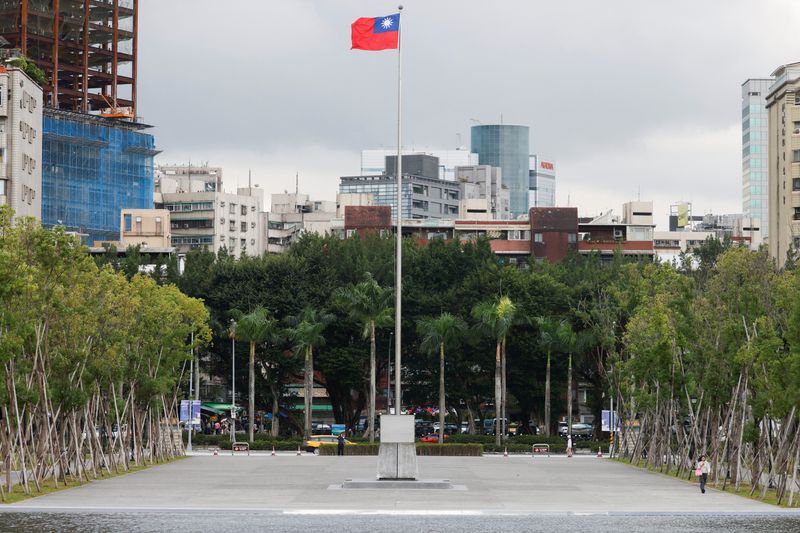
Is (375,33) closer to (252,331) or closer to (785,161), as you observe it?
(252,331)

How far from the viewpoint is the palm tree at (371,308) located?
4264 inches

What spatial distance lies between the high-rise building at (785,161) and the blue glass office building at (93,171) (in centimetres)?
7324

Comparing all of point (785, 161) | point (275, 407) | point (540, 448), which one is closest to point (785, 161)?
point (785, 161)

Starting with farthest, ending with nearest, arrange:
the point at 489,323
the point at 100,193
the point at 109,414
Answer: the point at 100,193 < the point at 489,323 < the point at 109,414

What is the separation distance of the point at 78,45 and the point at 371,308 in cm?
7466

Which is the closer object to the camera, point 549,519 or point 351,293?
point 549,519

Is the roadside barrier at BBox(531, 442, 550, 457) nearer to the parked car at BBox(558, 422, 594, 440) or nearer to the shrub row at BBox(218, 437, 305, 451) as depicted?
the shrub row at BBox(218, 437, 305, 451)

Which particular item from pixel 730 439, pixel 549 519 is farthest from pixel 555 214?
pixel 549 519

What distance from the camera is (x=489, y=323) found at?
10938 cm

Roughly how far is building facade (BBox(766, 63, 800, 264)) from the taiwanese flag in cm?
7690

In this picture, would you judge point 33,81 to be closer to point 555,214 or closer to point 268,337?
point 268,337

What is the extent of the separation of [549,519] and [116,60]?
449 feet

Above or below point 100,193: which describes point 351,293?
below

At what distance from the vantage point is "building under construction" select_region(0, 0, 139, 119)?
162250 millimetres
